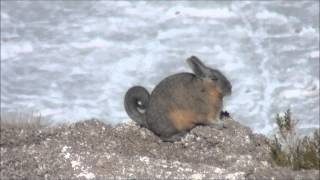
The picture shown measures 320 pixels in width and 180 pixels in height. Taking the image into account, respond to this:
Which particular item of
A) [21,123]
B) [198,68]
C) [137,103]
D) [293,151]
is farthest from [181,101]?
[21,123]

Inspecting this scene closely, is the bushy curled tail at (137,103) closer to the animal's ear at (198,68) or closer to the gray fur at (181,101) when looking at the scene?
the gray fur at (181,101)

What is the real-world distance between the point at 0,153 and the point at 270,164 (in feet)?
6.26

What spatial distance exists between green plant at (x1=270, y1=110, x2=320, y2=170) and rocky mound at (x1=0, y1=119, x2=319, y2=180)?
0.10 meters

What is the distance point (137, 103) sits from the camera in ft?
19.0

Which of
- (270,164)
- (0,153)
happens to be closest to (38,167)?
(0,153)

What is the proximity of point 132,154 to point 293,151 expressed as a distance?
1092 mm

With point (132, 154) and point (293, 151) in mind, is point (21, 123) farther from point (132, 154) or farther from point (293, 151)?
point (293, 151)

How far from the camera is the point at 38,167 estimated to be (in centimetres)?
524

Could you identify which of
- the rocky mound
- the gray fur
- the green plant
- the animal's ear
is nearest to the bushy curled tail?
the gray fur

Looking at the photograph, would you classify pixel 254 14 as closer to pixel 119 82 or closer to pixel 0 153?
pixel 119 82

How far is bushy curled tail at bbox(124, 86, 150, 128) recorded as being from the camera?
18.8ft

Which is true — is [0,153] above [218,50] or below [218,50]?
below

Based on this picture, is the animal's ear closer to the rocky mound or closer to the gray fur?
the gray fur

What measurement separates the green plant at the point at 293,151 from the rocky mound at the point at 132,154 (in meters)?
0.10
